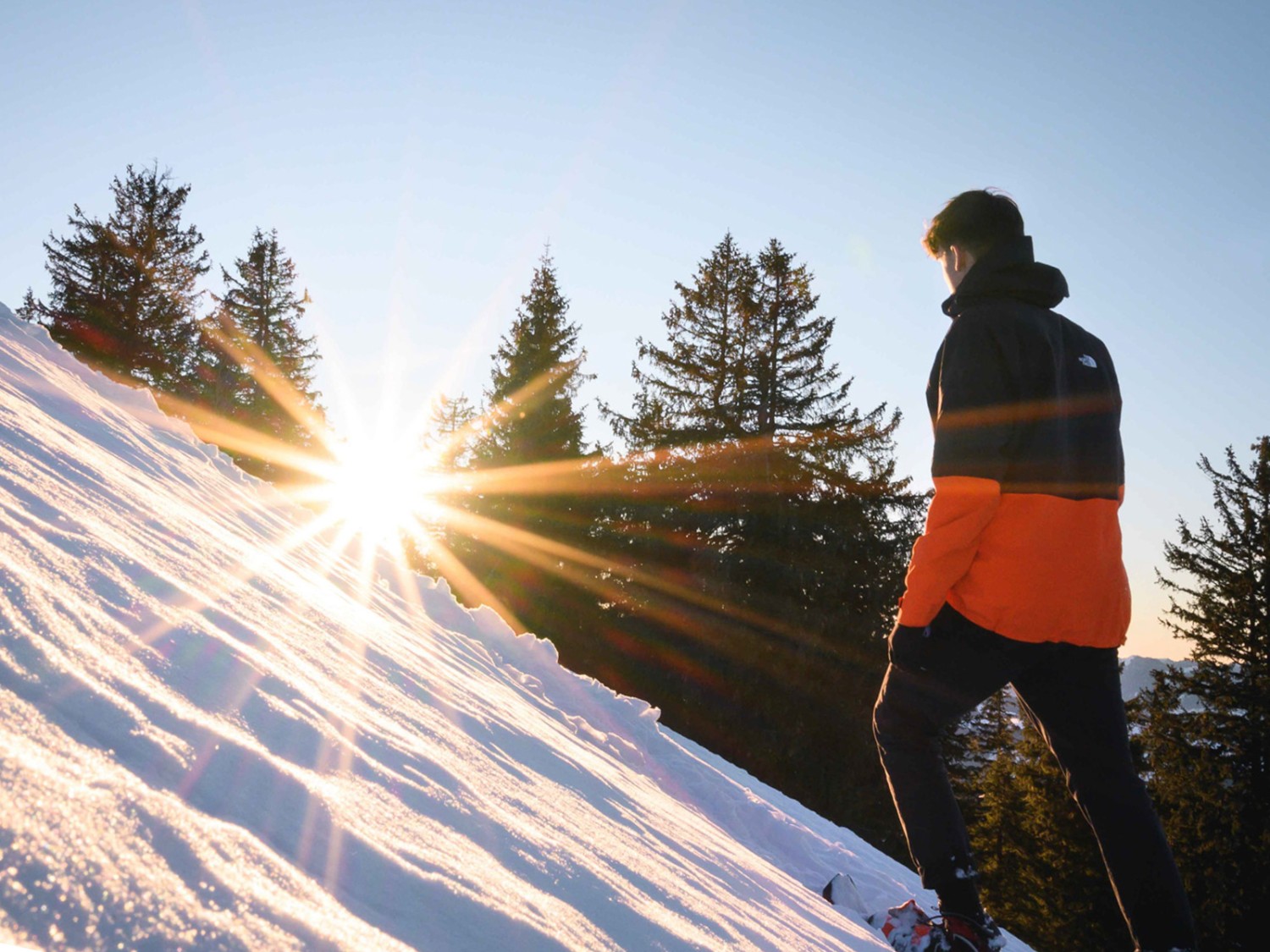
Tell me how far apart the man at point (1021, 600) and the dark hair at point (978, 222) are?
5.7 inches

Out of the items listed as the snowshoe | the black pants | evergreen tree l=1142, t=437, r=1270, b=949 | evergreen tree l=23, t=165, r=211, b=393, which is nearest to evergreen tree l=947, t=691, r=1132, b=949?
evergreen tree l=1142, t=437, r=1270, b=949

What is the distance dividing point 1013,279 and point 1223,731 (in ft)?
54.2

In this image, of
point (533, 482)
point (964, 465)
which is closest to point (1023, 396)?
point (964, 465)

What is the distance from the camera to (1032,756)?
17969 millimetres

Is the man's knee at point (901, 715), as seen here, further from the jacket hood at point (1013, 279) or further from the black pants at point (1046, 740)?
the jacket hood at point (1013, 279)

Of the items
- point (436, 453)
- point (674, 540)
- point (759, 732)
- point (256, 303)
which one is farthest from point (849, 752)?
point (256, 303)

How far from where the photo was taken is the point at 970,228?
200 cm

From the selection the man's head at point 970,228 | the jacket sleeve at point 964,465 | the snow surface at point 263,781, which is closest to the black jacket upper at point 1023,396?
the jacket sleeve at point 964,465

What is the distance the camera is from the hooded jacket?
65.6 inches

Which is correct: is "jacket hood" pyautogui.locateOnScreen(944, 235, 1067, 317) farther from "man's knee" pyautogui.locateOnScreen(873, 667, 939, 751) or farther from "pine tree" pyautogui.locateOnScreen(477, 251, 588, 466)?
"pine tree" pyautogui.locateOnScreen(477, 251, 588, 466)

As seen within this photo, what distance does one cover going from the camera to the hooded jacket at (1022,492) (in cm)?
167

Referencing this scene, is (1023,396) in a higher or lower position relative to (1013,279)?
lower

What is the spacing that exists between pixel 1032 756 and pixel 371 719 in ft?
66.1

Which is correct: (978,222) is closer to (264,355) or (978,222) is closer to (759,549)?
(759,549)
